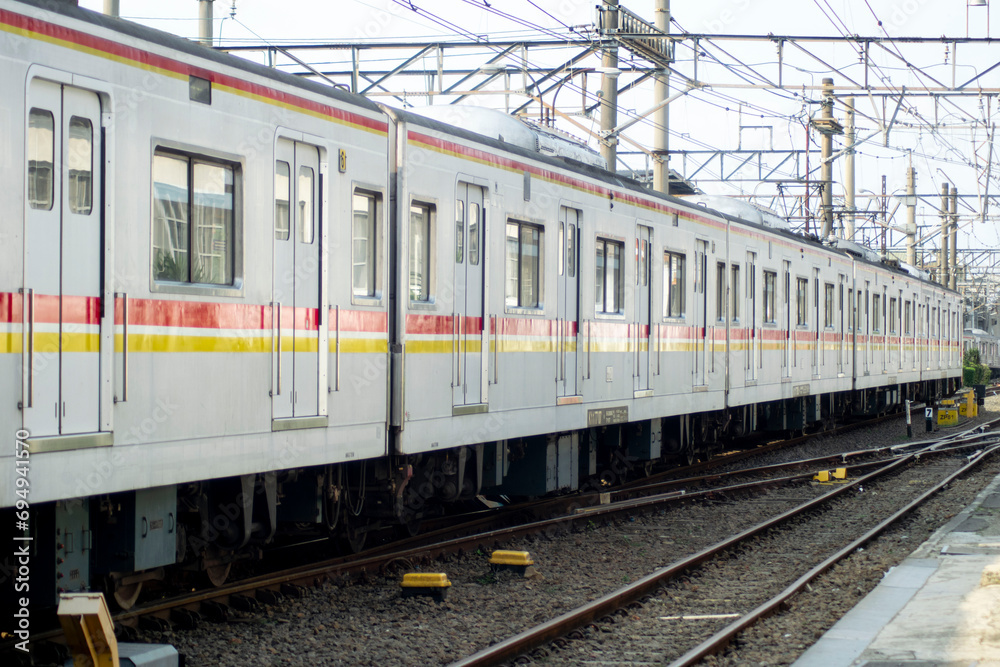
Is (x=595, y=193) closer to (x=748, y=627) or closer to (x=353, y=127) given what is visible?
(x=353, y=127)

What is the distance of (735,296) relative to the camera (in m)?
16.4

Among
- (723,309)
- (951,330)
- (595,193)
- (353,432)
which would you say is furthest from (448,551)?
(951,330)

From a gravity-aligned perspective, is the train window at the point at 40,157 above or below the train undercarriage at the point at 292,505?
above

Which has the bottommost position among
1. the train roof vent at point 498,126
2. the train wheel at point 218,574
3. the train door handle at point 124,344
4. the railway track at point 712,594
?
the railway track at point 712,594

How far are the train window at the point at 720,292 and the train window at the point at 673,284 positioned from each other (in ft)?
4.79

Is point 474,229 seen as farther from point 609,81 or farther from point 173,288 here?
point 609,81

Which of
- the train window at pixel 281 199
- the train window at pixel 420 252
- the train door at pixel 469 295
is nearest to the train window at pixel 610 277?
the train door at pixel 469 295

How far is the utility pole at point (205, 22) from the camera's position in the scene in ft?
43.0

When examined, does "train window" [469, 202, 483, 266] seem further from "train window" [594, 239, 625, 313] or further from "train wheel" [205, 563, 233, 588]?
"train wheel" [205, 563, 233, 588]

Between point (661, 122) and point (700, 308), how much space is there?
4.34 meters

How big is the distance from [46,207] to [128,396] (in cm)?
108

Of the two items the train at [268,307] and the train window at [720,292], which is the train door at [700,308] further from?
the train at [268,307]

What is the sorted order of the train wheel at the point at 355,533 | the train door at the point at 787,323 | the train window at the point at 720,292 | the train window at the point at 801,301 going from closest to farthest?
the train wheel at the point at 355,533 < the train window at the point at 720,292 < the train door at the point at 787,323 < the train window at the point at 801,301

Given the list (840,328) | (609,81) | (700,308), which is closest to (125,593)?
(700,308)
